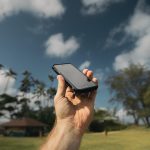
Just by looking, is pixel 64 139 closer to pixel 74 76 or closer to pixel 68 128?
pixel 68 128

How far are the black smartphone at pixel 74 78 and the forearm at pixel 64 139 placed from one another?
0.40m

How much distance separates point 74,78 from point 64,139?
2.34 ft

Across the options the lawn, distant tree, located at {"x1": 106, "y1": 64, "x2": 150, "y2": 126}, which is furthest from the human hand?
distant tree, located at {"x1": 106, "y1": 64, "x2": 150, "y2": 126}

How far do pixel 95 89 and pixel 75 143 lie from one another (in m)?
0.62

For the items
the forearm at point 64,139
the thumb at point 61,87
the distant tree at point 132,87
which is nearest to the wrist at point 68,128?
the forearm at point 64,139

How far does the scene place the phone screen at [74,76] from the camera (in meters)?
3.72

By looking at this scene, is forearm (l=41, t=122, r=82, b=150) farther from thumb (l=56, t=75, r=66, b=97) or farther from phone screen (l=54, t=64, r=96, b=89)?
phone screen (l=54, t=64, r=96, b=89)

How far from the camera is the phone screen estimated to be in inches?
146

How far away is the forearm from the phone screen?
1.43ft

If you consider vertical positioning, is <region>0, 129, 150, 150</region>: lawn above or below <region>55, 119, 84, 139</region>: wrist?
above

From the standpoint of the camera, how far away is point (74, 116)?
3660 mm

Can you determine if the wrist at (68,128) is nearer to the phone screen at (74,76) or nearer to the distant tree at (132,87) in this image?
the phone screen at (74,76)

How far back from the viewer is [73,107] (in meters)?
3.75

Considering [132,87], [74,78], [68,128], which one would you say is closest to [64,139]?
[68,128]
